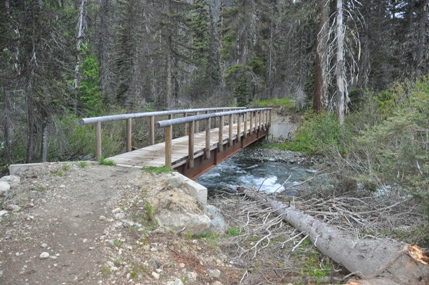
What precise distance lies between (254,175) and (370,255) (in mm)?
9166

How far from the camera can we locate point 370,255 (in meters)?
4.03

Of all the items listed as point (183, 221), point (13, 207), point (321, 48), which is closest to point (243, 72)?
point (321, 48)

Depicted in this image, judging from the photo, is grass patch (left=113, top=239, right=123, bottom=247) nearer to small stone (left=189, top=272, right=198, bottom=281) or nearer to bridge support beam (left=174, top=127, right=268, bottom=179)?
small stone (left=189, top=272, right=198, bottom=281)

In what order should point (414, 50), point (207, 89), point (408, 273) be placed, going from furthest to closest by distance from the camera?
point (207, 89) → point (414, 50) → point (408, 273)

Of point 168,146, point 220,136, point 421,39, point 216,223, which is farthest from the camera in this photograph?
point 421,39

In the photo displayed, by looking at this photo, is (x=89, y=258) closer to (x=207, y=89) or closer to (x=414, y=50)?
(x=414, y=50)

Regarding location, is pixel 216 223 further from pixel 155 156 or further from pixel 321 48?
pixel 321 48

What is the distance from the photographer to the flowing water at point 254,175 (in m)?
11.0

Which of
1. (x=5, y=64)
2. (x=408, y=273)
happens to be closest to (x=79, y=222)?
(x=408, y=273)

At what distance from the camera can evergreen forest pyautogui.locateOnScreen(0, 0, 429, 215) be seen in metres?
6.55

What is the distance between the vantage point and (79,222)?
3.98 meters

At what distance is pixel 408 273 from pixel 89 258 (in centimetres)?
342

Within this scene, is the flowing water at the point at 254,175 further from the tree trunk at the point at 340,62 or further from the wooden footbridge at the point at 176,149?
the tree trunk at the point at 340,62

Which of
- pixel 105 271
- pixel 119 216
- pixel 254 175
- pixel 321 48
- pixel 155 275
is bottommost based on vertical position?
pixel 254 175
